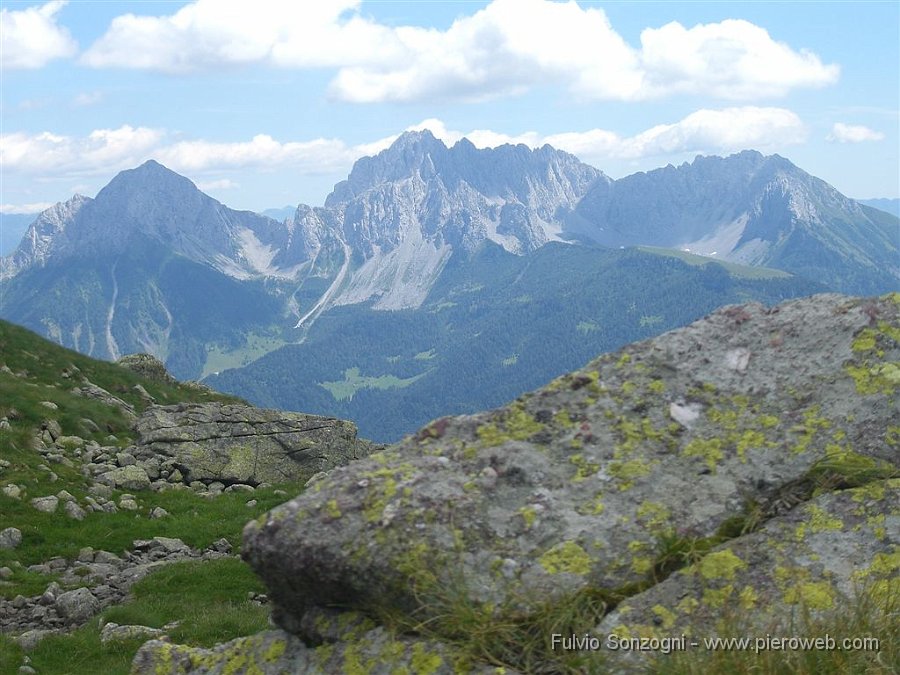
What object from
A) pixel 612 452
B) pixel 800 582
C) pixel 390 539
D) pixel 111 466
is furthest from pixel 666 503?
pixel 111 466

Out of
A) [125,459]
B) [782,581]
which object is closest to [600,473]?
[782,581]

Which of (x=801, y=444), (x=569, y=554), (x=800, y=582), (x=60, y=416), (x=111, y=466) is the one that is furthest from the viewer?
(x=60, y=416)

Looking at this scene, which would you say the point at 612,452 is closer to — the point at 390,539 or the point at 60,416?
the point at 390,539

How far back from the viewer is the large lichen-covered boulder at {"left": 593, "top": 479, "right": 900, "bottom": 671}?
19.1 feet

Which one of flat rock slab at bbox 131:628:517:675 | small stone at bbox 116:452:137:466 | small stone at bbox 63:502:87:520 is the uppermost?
flat rock slab at bbox 131:628:517:675

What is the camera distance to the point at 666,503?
709 cm

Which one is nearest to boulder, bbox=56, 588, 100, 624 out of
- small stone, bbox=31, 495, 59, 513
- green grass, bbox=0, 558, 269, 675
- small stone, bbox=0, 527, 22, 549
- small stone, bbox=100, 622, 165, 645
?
green grass, bbox=0, 558, 269, 675

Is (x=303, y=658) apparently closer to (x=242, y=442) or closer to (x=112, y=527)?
(x=112, y=527)

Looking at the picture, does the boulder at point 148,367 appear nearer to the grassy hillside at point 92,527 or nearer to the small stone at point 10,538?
the grassy hillside at point 92,527

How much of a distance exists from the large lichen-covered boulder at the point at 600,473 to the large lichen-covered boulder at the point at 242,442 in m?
33.8

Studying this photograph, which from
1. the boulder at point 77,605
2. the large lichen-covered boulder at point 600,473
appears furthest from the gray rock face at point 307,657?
the boulder at point 77,605

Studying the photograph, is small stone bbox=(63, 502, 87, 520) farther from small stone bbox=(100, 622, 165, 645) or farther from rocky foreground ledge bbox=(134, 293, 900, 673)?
rocky foreground ledge bbox=(134, 293, 900, 673)

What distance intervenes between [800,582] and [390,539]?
3566 millimetres

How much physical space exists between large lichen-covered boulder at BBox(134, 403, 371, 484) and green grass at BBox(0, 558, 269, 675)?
49.6 ft
